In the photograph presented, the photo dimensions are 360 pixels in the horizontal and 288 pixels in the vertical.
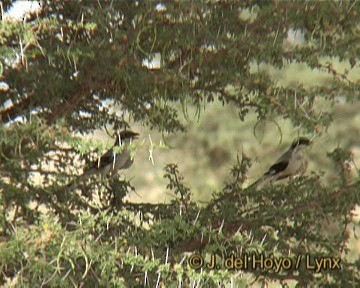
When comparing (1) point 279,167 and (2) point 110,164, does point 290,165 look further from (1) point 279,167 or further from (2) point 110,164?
(2) point 110,164

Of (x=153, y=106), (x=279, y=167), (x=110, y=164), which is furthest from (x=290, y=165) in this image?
(x=153, y=106)

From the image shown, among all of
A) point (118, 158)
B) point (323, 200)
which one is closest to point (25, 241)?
point (323, 200)

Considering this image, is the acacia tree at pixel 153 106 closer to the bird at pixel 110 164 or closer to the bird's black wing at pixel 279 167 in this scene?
the bird at pixel 110 164

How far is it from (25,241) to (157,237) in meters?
0.95

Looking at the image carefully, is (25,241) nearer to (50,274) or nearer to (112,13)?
(50,274)

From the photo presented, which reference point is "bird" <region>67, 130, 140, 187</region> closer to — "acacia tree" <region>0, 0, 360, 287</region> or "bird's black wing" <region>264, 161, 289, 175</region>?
"acacia tree" <region>0, 0, 360, 287</region>

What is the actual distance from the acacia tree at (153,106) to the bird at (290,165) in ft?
3.27

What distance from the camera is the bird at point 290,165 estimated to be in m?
7.64

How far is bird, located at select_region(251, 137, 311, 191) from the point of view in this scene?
7.64 m

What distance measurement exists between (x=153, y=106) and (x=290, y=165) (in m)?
1.98

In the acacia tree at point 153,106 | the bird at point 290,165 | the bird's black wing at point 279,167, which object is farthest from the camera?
the bird's black wing at point 279,167

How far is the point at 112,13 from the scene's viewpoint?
5.62 meters

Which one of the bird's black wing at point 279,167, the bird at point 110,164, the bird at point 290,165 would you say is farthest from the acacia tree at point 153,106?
the bird's black wing at point 279,167

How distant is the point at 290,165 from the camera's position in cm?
778
